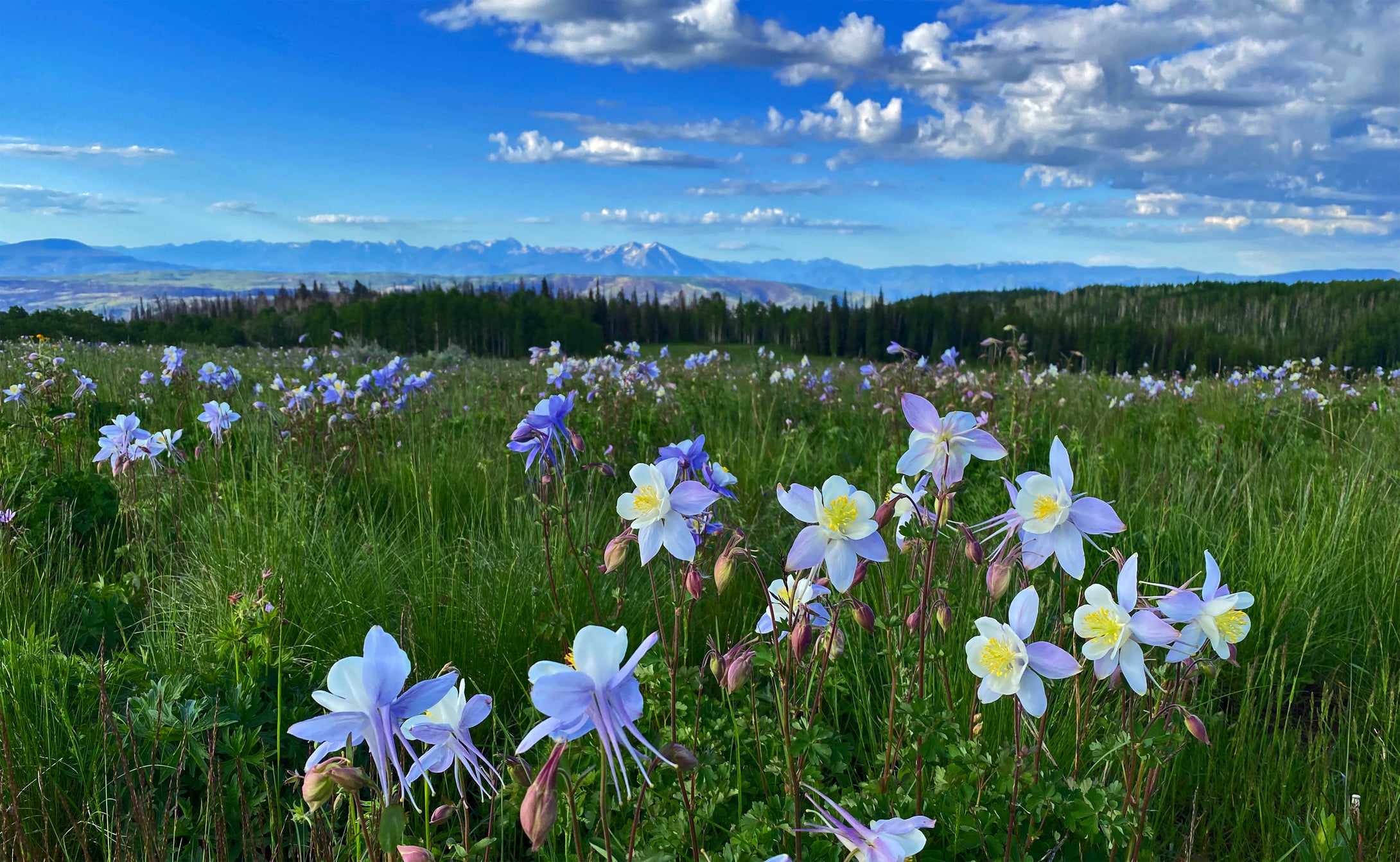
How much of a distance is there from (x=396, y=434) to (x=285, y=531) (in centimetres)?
275

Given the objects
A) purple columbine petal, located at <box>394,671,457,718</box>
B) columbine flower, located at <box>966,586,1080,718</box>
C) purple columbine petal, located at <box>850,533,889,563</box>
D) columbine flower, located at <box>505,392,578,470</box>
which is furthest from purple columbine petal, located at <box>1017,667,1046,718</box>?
columbine flower, located at <box>505,392,578,470</box>

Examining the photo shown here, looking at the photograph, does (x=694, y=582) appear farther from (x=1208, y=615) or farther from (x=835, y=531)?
(x=1208, y=615)

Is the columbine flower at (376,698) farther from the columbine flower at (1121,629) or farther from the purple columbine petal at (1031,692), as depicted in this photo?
the columbine flower at (1121,629)

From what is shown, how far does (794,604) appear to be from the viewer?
1.68m

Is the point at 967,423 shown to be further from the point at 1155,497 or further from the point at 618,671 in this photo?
the point at 1155,497

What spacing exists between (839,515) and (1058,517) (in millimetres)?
460

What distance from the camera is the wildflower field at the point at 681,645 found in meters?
1.59

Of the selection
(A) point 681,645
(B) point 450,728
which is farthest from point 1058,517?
(A) point 681,645

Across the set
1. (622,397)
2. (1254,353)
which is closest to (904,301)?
(1254,353)

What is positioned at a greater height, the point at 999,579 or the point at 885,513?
the point at 885,513

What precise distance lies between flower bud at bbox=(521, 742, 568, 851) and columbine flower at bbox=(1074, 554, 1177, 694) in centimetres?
107

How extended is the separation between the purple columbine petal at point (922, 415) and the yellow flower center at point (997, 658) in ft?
1.52

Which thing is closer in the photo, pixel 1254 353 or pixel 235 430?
pixel 235 430

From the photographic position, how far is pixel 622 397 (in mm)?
7004
